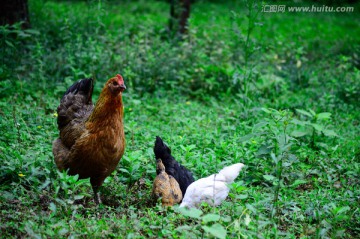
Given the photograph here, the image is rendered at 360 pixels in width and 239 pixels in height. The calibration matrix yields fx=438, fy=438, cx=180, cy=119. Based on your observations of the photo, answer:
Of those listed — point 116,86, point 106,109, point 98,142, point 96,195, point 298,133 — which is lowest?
point 96,195

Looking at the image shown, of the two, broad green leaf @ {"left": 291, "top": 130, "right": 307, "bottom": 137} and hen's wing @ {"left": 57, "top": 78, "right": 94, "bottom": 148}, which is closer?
hen's wing @ {"left": 57, "top": 78, "right": 94, "bottom": 148}

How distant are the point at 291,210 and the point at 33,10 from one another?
7666mm

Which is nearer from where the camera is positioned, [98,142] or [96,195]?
Result: [98,142]

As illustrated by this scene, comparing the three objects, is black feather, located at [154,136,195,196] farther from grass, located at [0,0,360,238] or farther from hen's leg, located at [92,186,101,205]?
hen's leg, located at [92,186,101,205]

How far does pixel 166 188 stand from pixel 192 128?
1.94 metres

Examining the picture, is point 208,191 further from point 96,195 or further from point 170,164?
point 96,195

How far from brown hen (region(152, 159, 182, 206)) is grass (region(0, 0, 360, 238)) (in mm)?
238

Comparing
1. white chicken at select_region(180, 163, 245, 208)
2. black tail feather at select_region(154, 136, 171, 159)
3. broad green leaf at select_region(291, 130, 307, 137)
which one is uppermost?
black tail feather at select_region(154, 136, 171, 159)

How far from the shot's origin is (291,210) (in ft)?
15.2

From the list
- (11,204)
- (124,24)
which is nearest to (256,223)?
(11,204)

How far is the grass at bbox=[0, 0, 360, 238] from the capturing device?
397 centimetres

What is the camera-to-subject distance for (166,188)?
4.69 m

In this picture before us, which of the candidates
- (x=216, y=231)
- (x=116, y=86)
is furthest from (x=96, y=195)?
(x=216, y=231)

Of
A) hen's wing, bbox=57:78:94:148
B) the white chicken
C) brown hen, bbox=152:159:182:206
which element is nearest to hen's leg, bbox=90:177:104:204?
hen's wing, bbox=57:78:94:148
